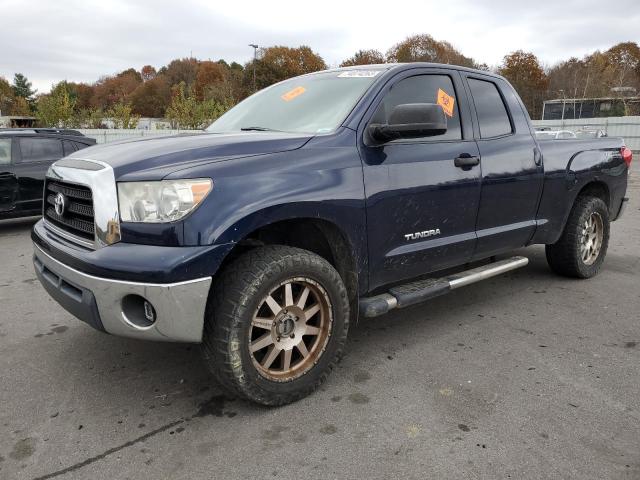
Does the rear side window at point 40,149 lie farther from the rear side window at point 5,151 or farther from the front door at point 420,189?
the front door at point 420,189

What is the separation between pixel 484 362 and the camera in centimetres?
329

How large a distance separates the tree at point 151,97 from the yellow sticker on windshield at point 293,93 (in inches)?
3378

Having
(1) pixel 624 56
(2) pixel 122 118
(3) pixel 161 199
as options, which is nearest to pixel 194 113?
(2) pixel 122 118

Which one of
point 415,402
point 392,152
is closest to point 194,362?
point 415,402

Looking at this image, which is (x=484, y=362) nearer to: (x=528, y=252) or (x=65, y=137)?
(x=528, y=252)

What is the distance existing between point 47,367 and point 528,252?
515cm

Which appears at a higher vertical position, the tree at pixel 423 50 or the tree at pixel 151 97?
the tree at pixel 423 50

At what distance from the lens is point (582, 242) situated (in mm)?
4930

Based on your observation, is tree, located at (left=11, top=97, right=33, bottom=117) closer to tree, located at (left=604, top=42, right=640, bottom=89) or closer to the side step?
the side step

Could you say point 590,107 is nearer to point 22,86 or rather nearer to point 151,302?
point 151,302

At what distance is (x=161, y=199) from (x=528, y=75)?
7672 cm

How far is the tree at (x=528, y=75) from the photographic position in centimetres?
6669

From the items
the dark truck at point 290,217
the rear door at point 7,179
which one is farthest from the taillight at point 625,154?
the rear door at point 7,179

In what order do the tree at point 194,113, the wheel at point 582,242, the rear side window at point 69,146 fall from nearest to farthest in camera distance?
the wheel at point 582,242 < the rear side window at point 69,146 < the tree at point 194,113
